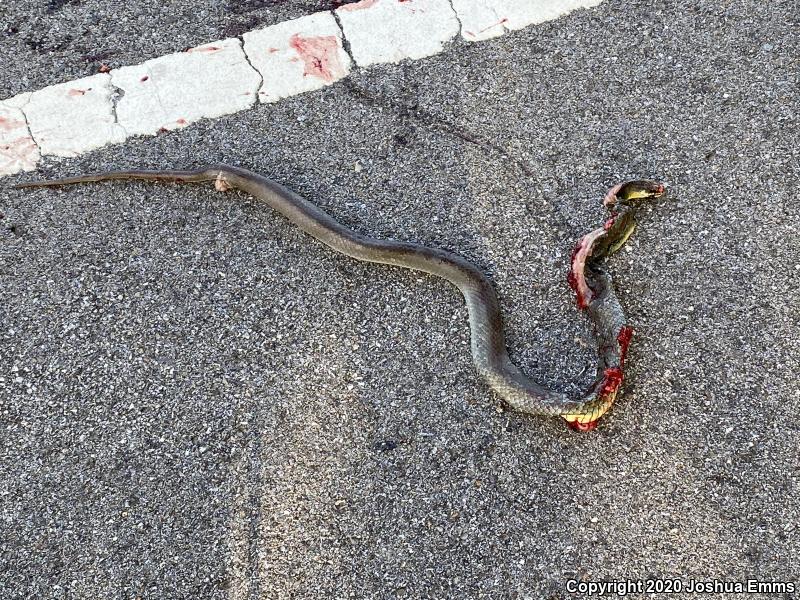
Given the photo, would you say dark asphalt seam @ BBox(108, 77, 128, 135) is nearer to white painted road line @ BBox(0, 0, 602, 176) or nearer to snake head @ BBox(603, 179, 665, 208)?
white painted road line @ BBox(0, 0, 602, 176)

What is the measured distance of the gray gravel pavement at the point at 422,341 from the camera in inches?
103

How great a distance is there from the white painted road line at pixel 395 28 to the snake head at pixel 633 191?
1.36 meters

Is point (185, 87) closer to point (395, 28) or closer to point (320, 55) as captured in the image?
point (320, 55)

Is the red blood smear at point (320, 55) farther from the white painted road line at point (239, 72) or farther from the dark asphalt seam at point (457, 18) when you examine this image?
the dark asphalt seam at point (457, 18)

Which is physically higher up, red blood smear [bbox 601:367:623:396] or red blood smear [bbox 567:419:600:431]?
red blood smear [bbox 601:367:623:396]

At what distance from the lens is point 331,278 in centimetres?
330

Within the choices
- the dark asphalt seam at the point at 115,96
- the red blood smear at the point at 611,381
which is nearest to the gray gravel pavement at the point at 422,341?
the red blood smear at the point at 611,381

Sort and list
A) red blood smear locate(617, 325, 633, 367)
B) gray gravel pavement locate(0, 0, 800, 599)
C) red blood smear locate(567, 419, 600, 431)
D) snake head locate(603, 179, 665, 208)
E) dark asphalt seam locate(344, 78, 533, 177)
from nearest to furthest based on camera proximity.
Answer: gray gravel pavement locate(0, 0, 800, 599), red blood smear locate(567, 419, 600, 431), red blood smear locate(617, 325, 633, 367), snake head locate(603, 179, 665, 208), dark asphalt seam locate(344, 78, 533, 177)

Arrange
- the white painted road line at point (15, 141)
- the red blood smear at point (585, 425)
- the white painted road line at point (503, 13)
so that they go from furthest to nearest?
the white painted road line at point (503, 13), the white painted road line at point (15, 141), the red blood smear at point (585, 425)

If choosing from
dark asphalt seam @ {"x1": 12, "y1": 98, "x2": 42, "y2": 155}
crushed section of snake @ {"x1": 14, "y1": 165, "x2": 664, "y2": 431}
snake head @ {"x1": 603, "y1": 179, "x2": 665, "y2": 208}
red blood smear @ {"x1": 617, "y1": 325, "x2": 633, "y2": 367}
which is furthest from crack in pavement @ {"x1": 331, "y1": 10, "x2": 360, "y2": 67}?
red blood smear @ {"x1": 617, "y1": 325, "x2": 633, "y2": 367}

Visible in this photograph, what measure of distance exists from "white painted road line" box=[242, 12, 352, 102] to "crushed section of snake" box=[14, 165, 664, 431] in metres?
0.69

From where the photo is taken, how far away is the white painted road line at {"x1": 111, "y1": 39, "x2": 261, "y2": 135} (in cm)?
389

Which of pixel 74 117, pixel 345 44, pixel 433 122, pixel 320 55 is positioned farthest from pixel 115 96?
pixel 433 122

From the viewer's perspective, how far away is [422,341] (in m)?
3.10
